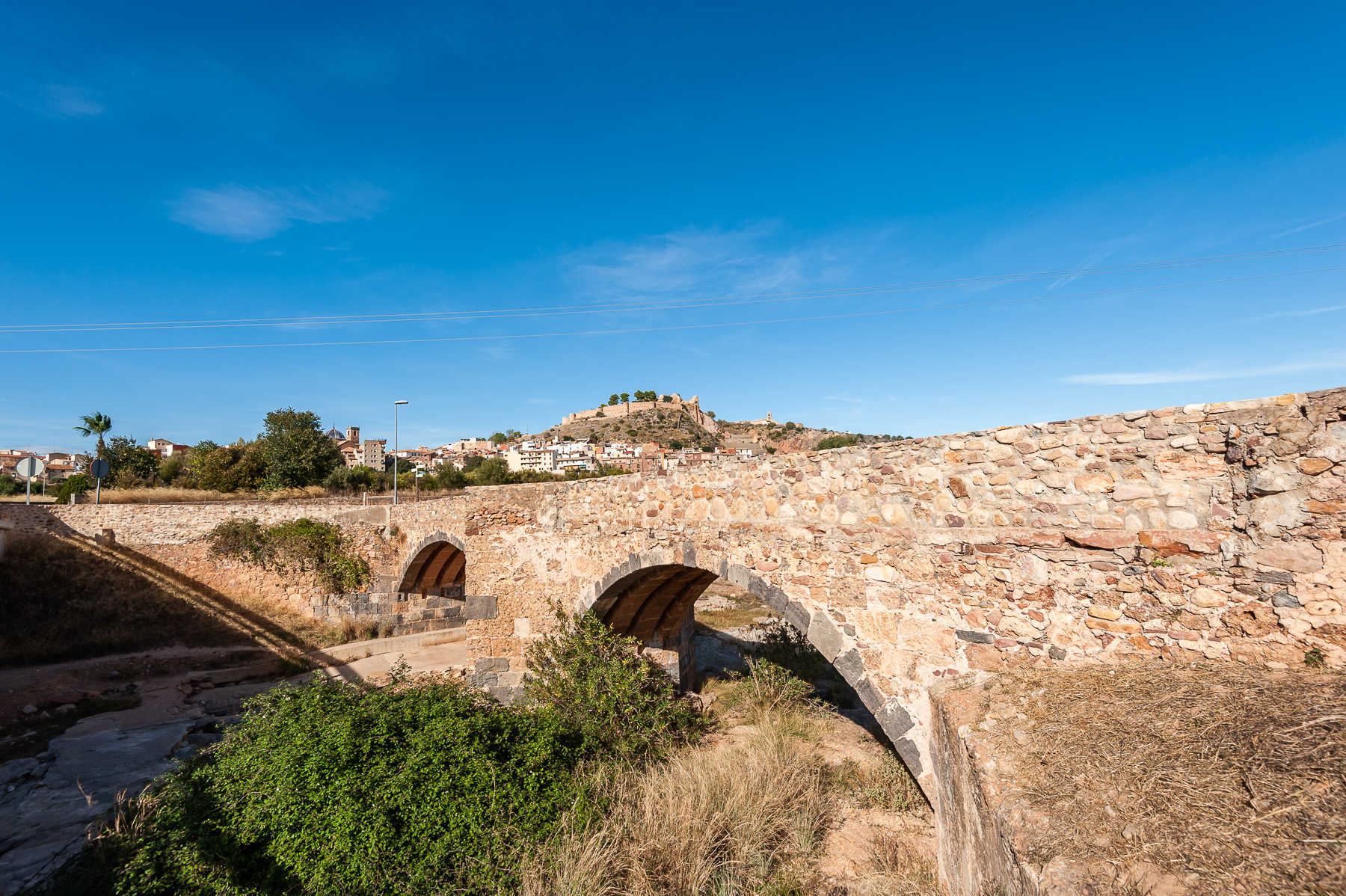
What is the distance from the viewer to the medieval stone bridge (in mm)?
3893

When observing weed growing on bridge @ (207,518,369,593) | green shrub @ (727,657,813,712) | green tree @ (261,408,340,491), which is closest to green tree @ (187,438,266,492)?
green tree @ (261,408,340,491)

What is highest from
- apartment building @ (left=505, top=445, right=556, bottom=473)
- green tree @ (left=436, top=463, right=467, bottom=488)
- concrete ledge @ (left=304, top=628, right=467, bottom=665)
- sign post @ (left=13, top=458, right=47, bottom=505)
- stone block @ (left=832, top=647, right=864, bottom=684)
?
apartment building @ (left=505, top=445, right=556, bottom=473)

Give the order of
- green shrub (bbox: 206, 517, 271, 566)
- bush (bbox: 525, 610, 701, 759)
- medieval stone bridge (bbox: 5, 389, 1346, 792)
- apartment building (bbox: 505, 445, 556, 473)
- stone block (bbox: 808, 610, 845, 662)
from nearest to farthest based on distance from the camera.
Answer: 1. medieval stone bridge (bbox: 5, 389, 1346, 792)
2. stone block (bbox: 808, 610, 845, 662)
3. bush (bbox: 525, 610, 701, 759)
4. green shrub (bbox: 206, 517, 271, 566)
5. apartment building (bbox: 505, 445, 556, 473)

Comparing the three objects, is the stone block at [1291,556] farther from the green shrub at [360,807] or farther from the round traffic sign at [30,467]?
the round traffic sign at [30,467]

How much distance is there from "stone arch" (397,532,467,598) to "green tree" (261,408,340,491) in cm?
1708

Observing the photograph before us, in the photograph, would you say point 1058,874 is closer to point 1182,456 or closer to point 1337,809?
point 1337,809

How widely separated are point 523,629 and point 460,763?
398cm

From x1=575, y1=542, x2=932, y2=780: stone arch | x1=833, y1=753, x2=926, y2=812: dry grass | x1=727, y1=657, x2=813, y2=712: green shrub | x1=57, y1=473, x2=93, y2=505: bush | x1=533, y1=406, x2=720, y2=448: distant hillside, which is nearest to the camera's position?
x1=575, y1=542, x2=932, y2=780: stone arch

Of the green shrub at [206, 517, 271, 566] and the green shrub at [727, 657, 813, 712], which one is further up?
the green shrub at [206, 517, 271, 566]

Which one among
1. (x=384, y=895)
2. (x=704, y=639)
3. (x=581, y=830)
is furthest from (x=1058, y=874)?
(x=704, y=639)

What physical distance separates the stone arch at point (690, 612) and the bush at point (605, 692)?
1.68ft

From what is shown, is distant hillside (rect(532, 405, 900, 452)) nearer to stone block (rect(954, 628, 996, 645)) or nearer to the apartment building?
the apartment building

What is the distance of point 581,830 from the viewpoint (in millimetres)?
5754

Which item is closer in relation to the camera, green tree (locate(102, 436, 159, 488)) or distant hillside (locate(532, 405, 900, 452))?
green tree (locate(102, 436, 159, 488))
